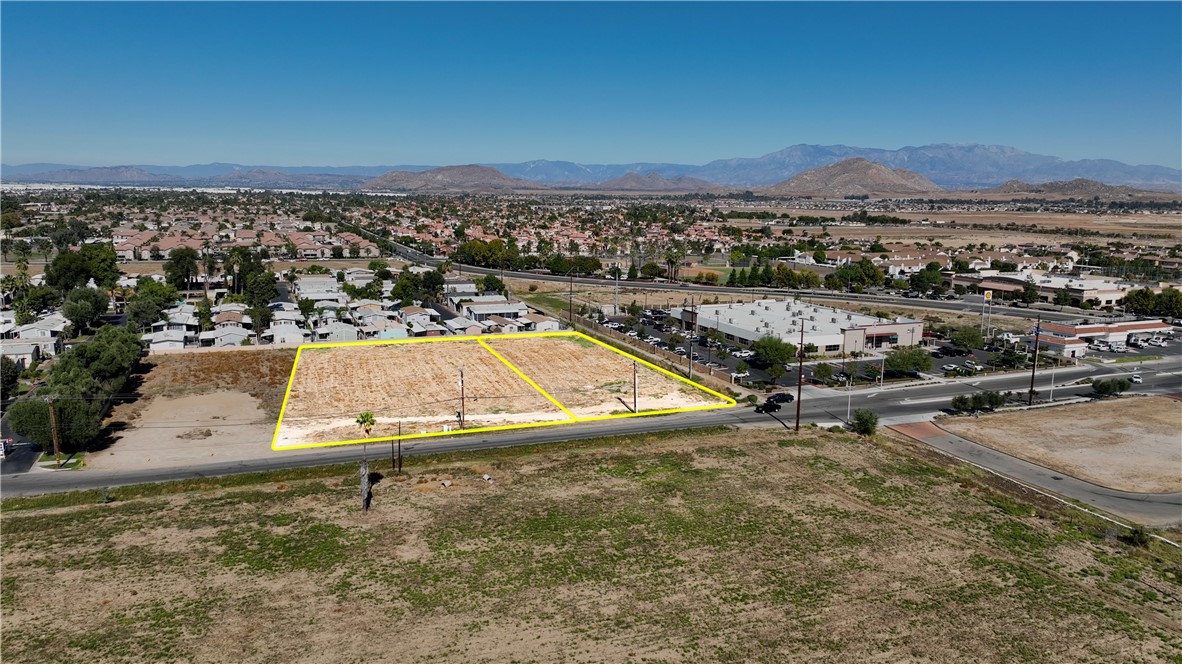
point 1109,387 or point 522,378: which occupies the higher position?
point 1109,387

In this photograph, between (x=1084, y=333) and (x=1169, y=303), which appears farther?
(x=1169, y=303)

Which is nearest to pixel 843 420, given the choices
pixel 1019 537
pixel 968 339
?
pixel 1019 537

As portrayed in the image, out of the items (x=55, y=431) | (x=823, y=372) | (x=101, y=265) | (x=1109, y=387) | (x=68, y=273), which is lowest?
(x=1109, y=387)

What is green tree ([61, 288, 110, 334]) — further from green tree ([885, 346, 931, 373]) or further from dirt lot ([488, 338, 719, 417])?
green tree ([885, 346, 931, 373])

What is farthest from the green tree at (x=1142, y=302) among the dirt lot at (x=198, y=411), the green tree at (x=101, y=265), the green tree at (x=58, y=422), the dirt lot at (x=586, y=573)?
the green tree at (x=101, y=265)

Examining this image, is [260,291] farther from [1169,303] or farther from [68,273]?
[1169,303]

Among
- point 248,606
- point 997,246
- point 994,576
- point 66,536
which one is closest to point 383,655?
point 248,606

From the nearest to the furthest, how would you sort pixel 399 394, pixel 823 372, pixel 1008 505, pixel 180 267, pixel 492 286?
1. pixel 1008 505
2. pixel 399 394
3. pixel 823 372
4. pixel 180 267
5. pixel 492 286
